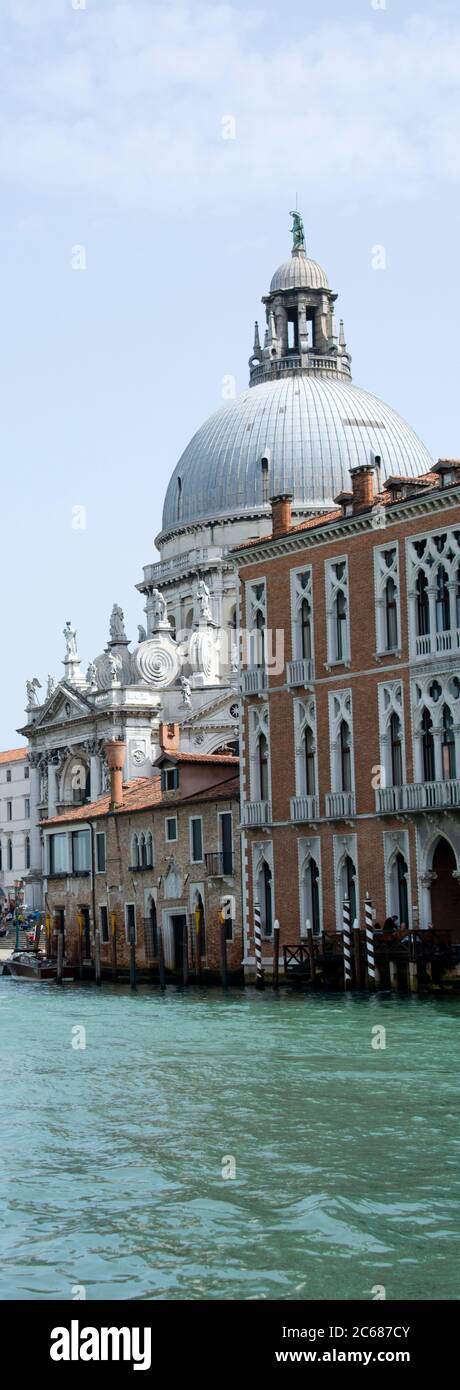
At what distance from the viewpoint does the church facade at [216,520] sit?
75.4 m

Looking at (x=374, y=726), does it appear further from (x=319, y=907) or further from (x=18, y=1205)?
(x=18, y=1205)

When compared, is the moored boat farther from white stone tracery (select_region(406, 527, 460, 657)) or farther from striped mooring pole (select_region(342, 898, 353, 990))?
white stone tracery (select_region(406, 527, 460, 657))

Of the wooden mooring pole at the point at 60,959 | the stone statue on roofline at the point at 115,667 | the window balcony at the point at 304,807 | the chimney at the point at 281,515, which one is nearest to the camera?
the window balcony at the point at 304,807

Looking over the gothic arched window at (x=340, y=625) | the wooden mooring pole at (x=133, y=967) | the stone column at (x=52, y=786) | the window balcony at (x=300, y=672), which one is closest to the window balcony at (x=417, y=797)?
the gothic arched window at (x=340, y=625)

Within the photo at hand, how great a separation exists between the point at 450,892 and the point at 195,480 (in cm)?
4709

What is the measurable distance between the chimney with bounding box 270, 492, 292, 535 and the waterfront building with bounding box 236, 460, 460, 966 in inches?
1.6

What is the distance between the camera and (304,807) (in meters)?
37.9

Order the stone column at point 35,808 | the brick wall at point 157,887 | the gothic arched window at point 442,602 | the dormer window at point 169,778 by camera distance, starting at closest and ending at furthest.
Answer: the gothic arched window at point 442,602
the brick wall at point 157,887
the dormer window at point 169,778
the stone column at point 35,808

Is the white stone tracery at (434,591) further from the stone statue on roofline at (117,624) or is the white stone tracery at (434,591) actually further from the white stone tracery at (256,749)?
the stone statue on roofline at (117,624)

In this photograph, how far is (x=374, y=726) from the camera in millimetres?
36094

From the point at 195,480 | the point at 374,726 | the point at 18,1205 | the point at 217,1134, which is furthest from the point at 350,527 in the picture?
the point at 195,480

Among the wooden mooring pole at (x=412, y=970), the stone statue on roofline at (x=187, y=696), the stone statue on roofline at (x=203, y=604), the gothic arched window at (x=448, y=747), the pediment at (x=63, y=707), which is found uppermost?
the stone statue on roofline at (x=203, y=604)

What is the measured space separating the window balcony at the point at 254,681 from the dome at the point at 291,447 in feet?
118

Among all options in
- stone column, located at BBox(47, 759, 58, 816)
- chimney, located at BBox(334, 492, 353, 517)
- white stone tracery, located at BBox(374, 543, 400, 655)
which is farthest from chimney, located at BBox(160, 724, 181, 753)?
stone column, located at BBox(47, 759, 58, 816)
